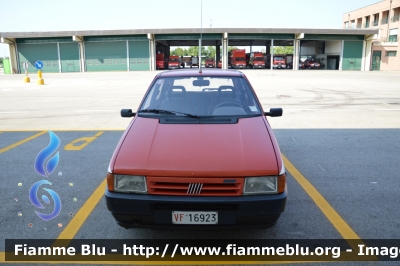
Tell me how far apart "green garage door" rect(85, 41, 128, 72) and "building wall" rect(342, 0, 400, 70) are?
34.1m

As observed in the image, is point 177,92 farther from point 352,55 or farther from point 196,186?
point 352,55

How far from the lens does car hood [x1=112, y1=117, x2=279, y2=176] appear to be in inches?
107

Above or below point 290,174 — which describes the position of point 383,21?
above

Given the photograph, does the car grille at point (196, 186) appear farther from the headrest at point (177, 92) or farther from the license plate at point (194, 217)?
the headrest at point (177, 92)

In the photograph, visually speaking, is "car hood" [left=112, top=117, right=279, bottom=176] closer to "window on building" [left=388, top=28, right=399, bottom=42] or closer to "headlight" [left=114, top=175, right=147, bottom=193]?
"headlight" [left=114, top=175, right=147, bottom=193]

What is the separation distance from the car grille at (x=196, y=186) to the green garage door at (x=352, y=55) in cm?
4882

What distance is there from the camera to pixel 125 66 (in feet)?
148

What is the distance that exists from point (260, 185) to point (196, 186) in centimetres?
53

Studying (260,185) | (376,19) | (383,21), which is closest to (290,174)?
(260,185)

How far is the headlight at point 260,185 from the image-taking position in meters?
2.71


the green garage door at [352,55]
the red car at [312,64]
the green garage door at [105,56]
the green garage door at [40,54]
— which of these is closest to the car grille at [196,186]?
the green garage door at [105,56]

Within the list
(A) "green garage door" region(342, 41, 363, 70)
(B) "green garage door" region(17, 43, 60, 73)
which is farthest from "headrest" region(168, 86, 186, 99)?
(A) "green garage door" region(342, 41, 363, 70)

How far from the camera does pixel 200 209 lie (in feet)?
8.69

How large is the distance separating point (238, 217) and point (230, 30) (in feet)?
141
